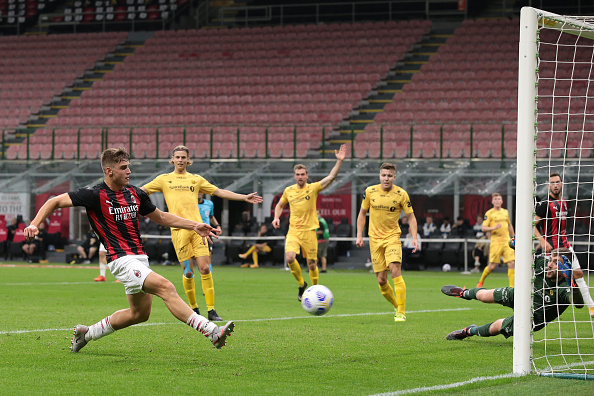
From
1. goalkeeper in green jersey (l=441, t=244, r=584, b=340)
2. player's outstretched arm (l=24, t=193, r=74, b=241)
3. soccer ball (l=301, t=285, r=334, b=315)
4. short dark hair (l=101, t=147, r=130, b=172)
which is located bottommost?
soccer ball (l=301, t=285, r=334, b=315)

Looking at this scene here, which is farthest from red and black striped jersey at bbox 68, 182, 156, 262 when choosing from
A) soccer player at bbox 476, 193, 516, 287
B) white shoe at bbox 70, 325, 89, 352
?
soccer player at bbox 476, 193, 516, 287

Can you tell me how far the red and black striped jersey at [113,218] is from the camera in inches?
283

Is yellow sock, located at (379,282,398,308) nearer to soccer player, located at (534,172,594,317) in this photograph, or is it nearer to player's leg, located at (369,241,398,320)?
player's leg, located at (369,241,398,320)

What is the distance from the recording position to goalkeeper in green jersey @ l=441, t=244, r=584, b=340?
7.33 meters

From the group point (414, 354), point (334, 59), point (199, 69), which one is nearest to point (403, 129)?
point (334, 59)

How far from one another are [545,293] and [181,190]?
5.44 m

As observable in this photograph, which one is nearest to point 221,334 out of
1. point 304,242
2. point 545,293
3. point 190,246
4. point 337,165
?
point 545,293

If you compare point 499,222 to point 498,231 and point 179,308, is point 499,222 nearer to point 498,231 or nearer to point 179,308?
point 498,231

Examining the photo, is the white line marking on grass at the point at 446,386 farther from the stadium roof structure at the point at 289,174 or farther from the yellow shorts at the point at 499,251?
the stadium roof structure at the point at 289,174

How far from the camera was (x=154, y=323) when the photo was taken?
1016 cm

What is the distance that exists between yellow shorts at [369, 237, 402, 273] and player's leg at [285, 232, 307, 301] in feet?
7.98

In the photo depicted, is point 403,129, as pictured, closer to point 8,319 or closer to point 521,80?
point 8,319

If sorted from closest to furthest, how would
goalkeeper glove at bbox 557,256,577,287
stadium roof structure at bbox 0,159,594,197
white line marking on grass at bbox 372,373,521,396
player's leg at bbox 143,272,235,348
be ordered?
1. white line marking on grass at bbox 372,373,521,396
2. player's leg at bbox 143,272,235,348
3. goalkeeper glove at bbox 557,256,577,287
4. stadium roof structure at bbox 0,159,594,197

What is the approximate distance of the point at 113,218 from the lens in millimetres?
7250
